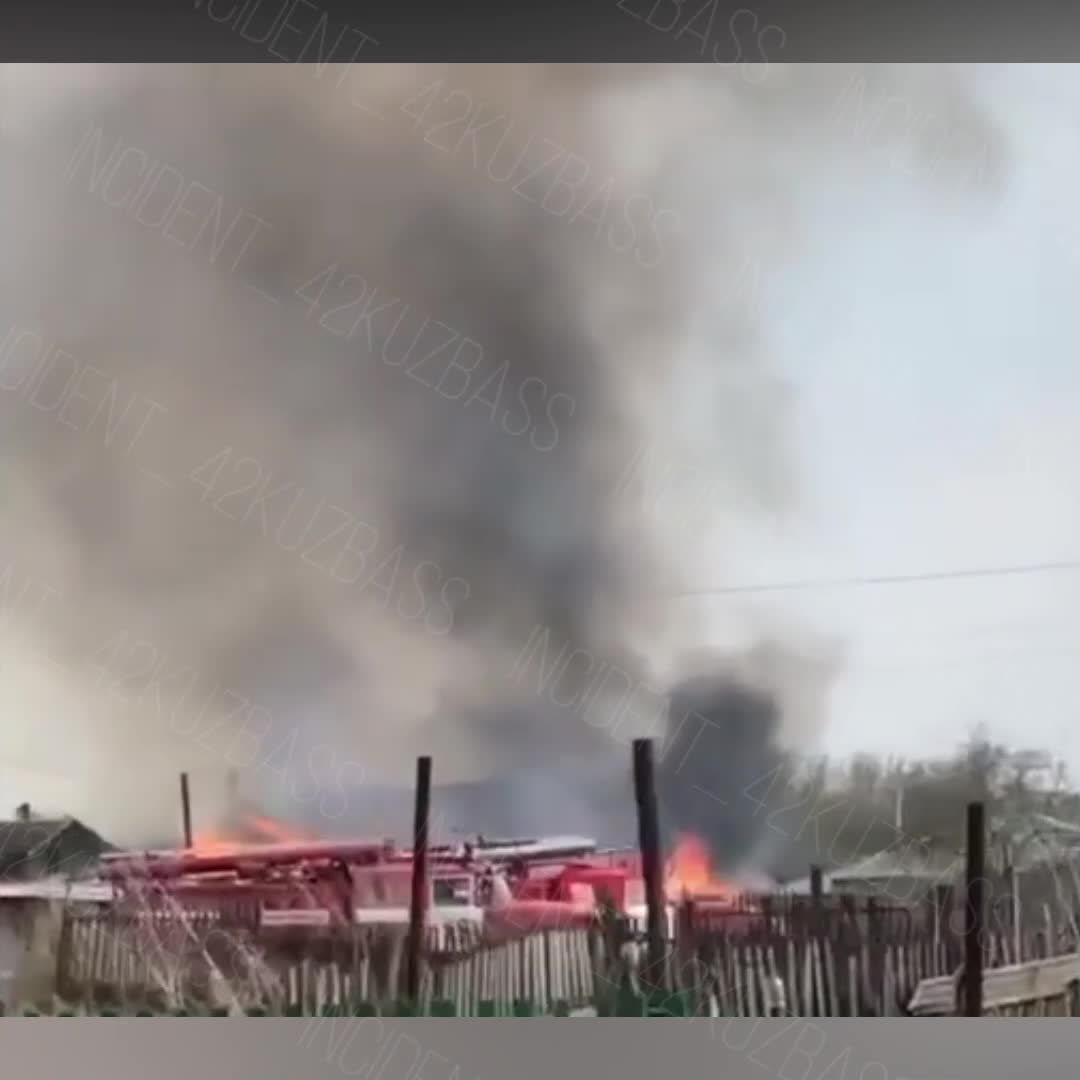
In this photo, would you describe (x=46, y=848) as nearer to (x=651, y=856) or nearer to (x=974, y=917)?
(x=651, y=856)

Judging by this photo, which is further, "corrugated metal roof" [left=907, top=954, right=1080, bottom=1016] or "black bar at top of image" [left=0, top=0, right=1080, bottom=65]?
"black bar at top of image" [left=0, top=0, right=1080, bottom=65]

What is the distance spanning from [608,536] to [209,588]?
711mm

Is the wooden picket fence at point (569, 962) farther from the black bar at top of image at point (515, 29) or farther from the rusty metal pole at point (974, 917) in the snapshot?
the black bar at top of image at point (515, 29)

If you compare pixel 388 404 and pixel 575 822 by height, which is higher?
pixel 388 404

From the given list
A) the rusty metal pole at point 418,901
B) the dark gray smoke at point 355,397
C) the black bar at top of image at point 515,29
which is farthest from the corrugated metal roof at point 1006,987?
the black bar at top of image at point 515,29

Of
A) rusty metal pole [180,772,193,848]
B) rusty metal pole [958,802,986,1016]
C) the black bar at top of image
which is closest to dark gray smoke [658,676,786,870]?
rusty metal pole [958,802,986,1016]

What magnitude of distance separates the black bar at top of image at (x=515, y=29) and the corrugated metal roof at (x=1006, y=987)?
1.60 m

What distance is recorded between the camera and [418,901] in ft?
7.23

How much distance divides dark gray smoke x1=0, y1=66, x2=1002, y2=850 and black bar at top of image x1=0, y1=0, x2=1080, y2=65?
51mm

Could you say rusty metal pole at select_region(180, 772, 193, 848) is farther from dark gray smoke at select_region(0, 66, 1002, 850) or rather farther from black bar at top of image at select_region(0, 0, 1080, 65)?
black bar at top of image at select_region(0, 0, 1080, 65)

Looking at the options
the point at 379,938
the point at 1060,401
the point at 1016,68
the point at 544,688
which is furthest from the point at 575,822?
the point at 1016,68

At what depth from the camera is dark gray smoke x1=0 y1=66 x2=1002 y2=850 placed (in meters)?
2.27

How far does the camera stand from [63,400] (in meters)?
2.34

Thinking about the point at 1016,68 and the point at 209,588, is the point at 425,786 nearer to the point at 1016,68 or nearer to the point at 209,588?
the point at 209,588
